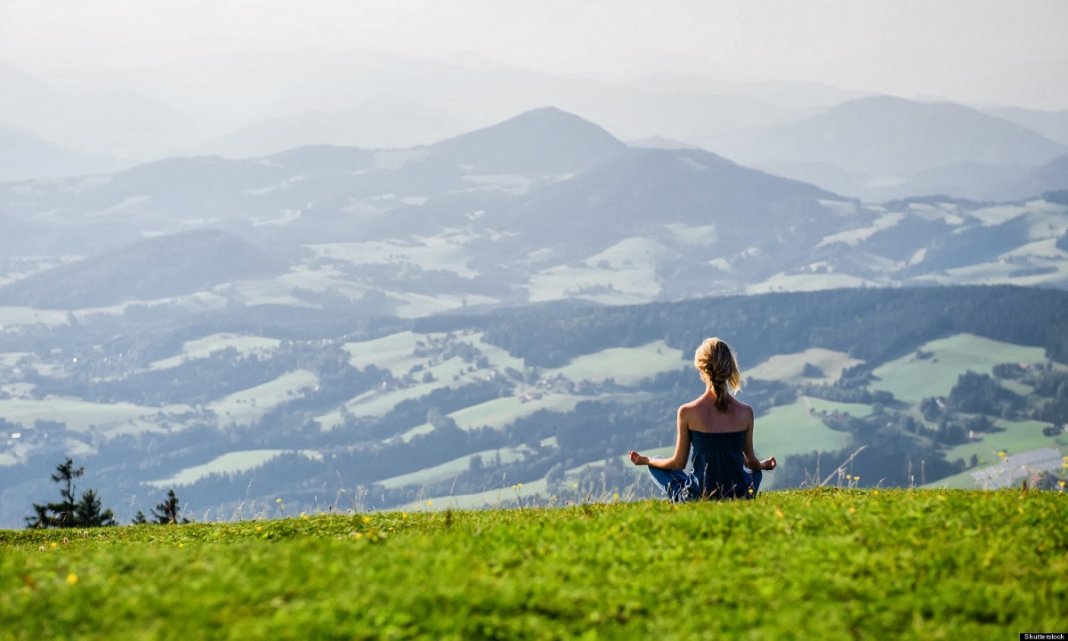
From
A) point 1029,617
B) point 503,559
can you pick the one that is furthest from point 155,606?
point 1029,617

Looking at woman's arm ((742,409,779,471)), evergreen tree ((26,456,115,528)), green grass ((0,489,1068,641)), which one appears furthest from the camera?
evergreen tree ((26,456,115,528))

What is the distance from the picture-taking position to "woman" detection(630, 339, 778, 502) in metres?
16.1

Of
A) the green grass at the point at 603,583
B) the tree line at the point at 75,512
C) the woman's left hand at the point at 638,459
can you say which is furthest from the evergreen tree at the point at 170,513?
the green grass at the point at 603,583

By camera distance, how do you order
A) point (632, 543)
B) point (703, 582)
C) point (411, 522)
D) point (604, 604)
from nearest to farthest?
1. point (604, 604)
2. point (703, 582)
3. point (632, 543)
4. point (411, 522)

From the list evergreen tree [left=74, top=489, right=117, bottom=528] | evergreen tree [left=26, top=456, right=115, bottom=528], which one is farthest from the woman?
evergreen tree [left=74, top=489, right=117, bottom=528]

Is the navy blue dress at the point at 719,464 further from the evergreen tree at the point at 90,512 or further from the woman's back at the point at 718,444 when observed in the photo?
the evergreen tree at the point at 90,512

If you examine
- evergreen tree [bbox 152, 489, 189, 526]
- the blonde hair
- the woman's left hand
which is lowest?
evergreen tree [bbox 152, 489, 189, 526]

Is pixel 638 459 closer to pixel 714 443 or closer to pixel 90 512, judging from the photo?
pixel 714 443

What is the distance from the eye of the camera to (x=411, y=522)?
61.3ft

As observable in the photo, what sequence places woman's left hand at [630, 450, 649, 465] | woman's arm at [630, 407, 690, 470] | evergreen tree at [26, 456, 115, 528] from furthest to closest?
evergreen tree at [26, 456, 115, 528]
woman's arm at [630, 407, 690, 470]
woman's left hand at [630, 450, 649, 465]

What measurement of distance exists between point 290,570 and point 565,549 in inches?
113

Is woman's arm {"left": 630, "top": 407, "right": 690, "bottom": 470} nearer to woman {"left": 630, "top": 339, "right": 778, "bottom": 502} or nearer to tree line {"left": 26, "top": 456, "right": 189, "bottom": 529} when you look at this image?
woman {"left": 630, "top": 339, "right": 778, "bottom": 502}

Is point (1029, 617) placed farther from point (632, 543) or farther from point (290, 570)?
point (290, 570)

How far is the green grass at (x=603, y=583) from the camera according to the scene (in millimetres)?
8961
